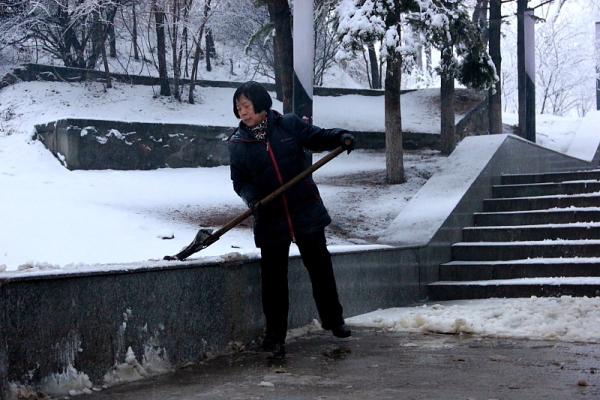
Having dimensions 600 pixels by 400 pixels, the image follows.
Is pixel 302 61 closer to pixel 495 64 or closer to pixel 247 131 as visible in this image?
pixel 247 131

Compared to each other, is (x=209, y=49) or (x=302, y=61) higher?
(x=209, y=49)

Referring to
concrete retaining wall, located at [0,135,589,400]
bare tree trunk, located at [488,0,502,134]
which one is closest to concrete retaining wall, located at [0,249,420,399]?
concrete retaining wall, located at [0,135,589,400]

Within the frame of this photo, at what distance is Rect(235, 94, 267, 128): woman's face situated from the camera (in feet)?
15.1

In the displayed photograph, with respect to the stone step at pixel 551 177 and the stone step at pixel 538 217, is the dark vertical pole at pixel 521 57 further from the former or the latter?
the stone step at pixel 538 217

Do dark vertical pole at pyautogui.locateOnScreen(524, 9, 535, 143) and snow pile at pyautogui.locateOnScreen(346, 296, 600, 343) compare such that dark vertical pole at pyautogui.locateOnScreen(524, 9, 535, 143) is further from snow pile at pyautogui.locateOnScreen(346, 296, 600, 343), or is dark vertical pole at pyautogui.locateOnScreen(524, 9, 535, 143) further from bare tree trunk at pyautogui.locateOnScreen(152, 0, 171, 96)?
snow pile at pyautogui.locateOnScreen(346, 296, 600, 343)

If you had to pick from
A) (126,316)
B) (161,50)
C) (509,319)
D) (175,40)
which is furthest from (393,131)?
(126,316)

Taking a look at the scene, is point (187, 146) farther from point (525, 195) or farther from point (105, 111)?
point (525, 195)

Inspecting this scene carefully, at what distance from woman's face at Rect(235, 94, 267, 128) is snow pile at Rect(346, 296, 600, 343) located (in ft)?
6.26

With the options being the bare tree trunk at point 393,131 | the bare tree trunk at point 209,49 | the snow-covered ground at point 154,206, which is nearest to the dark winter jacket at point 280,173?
the snow-covered ground at point 154,206

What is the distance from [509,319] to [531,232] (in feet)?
8.83

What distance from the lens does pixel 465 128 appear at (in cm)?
1989

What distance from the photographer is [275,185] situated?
15.0 feet

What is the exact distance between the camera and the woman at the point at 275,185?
4582 millimetres

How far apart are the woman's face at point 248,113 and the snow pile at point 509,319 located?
1908 millimetres
